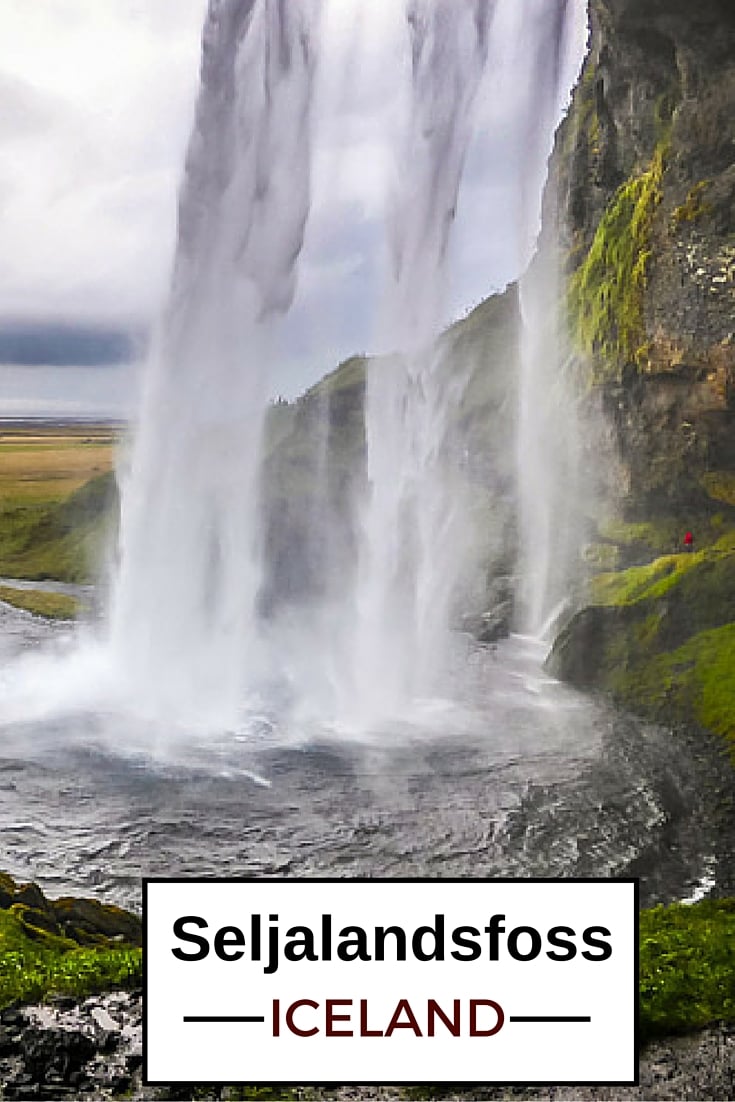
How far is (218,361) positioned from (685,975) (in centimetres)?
802

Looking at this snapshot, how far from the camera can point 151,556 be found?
1277 cm

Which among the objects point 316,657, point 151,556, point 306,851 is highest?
point 151,556

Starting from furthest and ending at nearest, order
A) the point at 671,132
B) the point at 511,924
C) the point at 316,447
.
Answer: the point at 316,447, the point at 671,132, the point at 511,924

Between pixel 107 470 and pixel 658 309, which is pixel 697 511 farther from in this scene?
pixel 107 470

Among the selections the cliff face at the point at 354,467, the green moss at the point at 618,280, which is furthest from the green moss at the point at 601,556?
the green moss at the point at 618,280

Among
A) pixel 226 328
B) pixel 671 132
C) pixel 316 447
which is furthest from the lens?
pixel 316 447

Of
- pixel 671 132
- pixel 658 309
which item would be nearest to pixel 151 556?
pixel 658 309

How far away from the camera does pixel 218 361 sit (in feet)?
38.9

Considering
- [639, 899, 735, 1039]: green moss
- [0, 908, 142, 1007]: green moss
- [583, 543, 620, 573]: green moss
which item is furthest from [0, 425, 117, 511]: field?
[639, 899, 735, 1039]: green moss

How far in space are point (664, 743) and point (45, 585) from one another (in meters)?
8.47

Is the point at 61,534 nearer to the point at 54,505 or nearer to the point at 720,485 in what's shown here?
the point at 54,505

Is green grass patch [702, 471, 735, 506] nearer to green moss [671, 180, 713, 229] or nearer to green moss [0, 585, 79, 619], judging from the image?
green moss [671, 180, 713, 229]

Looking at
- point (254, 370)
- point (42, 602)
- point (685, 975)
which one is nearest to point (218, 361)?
point (254, 370)

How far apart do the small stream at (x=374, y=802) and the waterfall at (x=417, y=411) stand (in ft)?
4.09
